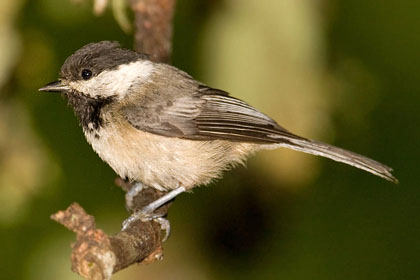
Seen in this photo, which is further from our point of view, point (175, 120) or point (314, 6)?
point (175, 120)

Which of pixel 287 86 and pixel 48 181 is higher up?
pixel 287 86

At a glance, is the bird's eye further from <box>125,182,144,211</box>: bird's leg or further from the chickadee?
<box>125,182,144,211</box>: bird's leg

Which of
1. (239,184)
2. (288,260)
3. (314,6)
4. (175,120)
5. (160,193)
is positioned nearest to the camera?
(314,6)

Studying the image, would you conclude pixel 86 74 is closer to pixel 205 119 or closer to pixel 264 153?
pixel 205 119

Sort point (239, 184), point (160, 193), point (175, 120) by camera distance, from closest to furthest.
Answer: point (175, 120) → point (160, 193) → point (239, 184)

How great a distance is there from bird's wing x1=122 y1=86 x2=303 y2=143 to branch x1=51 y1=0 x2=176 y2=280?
15.4 inches

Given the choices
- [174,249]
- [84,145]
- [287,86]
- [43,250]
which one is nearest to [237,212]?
[174,249]

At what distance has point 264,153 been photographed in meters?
3.15

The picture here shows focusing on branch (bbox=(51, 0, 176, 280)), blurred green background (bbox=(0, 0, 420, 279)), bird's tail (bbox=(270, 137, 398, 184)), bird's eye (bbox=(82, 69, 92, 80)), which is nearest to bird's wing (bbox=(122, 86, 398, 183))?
bird's tail (bbox=(270, 137, 398, 184))

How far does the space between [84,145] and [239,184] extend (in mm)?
1035

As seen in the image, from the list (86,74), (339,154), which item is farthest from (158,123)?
(339,154)

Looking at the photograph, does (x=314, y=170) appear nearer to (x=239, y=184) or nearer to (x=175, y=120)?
(x=239, y=184)

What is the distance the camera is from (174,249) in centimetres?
369

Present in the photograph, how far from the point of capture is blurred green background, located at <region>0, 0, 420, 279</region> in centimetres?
255
